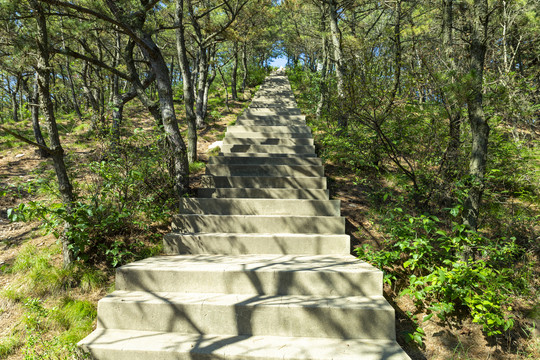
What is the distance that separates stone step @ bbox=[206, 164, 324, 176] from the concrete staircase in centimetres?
89

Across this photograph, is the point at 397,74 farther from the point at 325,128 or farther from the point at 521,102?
the point at 325,128

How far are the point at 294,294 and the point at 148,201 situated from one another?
2.48 m

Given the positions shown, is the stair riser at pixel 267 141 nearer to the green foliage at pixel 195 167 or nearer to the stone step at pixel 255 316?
the green foliage at pixel 195 167

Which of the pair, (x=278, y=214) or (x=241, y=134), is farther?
(x=241, y=134)

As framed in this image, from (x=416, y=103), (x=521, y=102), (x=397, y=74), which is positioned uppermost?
(x=397, y=74)

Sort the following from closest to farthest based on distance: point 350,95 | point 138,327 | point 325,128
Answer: point 138,327 → point 350,95 → point 325,128

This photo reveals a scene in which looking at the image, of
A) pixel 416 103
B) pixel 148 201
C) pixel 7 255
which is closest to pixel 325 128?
pixel 416 103

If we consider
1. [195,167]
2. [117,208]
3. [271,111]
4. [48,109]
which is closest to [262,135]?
[195,167]

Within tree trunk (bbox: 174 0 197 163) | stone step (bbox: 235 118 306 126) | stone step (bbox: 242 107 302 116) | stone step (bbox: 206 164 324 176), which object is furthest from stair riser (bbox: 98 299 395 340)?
stone step (bbox: 242 107 302 116)

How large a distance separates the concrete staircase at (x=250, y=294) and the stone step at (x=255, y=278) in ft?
0.04

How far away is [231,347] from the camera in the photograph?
219 centimetres

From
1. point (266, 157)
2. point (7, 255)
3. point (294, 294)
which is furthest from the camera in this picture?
point (266, 157)

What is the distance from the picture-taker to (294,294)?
2676 millimetres

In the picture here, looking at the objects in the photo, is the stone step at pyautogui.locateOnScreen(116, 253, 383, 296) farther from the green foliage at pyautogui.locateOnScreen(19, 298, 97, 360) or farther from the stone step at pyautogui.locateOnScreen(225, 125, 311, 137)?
the stone step at pyautogui.locateOnScreen(225, 125, 311, 137)
